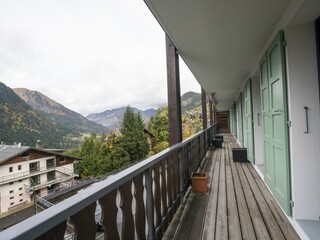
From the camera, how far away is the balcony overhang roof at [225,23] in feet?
5.91

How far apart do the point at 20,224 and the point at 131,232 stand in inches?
32.1

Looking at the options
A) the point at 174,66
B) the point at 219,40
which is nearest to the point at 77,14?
the point at 174,66

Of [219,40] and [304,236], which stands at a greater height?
[219,40]

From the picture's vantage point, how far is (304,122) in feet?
6.34

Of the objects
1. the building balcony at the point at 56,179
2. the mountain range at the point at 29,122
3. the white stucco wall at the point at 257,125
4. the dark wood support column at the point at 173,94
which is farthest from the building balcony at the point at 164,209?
the building balcony at the point at 56,179

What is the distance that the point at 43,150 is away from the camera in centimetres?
259

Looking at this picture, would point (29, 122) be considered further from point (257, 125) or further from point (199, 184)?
point (257, 125)

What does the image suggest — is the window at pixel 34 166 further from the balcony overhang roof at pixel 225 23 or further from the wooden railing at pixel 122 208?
the balcony overhang roof at pixel 225 23

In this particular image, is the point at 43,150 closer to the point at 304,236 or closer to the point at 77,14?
the point at 304,236

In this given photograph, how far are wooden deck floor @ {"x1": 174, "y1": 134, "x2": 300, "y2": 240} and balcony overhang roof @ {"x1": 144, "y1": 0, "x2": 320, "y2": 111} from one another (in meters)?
1.95

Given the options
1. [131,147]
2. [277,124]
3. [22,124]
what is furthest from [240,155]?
[131,147]

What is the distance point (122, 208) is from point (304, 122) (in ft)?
5.90

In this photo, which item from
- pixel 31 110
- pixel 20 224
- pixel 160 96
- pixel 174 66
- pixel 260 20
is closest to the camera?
pixel 20 224

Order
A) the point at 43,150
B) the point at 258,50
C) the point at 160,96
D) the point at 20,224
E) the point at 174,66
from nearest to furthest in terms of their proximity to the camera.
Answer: the point at 20,224 < the point at 43,150 < the point at 174,66 < the point at 258,50 < the point at 160,96
